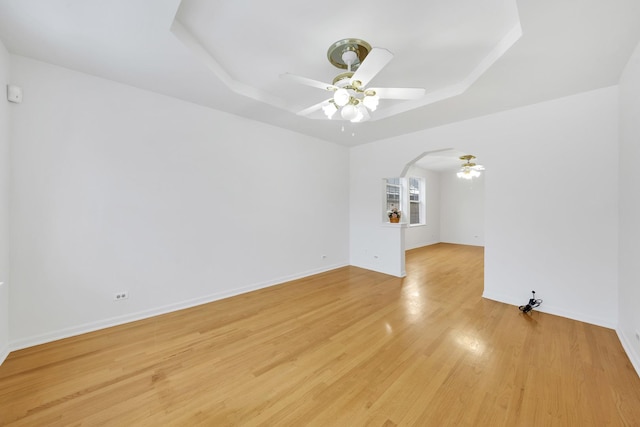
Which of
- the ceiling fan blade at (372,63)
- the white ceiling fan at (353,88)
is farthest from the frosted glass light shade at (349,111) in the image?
the ceiling fan blade at (372,63)

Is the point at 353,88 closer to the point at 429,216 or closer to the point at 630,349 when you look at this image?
the point at 630,349

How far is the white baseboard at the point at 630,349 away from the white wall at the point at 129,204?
388 cm

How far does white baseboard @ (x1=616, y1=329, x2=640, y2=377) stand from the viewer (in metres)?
1.90

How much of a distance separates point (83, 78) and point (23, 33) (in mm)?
566

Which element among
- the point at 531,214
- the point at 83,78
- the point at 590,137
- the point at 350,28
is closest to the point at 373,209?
the point at 531,214

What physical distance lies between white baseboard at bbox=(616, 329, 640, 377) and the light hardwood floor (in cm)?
5

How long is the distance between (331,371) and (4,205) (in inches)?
123

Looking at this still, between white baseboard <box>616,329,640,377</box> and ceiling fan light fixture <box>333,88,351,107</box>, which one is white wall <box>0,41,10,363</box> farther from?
white baseboard <box>616,329,640,377</box>

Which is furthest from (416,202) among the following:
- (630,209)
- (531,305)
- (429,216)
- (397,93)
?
(397,93)

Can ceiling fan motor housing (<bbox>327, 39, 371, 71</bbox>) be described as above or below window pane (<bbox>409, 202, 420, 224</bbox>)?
above

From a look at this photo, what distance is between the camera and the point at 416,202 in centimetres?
814

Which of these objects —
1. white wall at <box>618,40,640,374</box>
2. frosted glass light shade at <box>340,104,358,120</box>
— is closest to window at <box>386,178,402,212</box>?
white wall at <box>618,40,640,374</box>

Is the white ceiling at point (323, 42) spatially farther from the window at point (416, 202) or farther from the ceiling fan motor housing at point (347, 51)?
the window at point (416, 202)

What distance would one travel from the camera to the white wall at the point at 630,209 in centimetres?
201
